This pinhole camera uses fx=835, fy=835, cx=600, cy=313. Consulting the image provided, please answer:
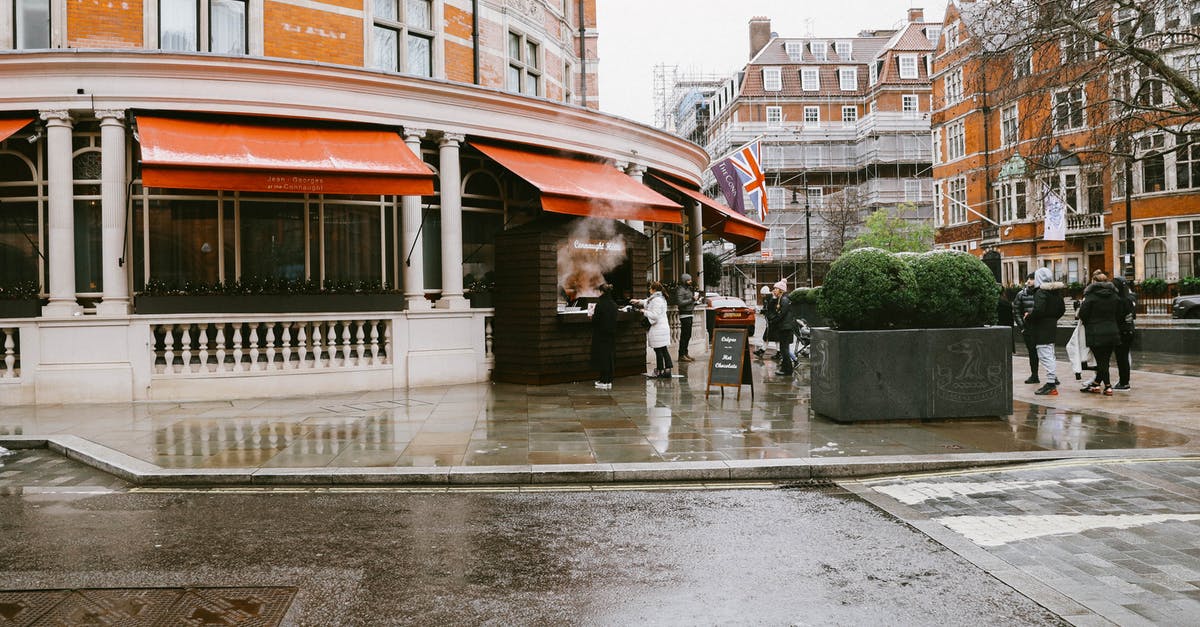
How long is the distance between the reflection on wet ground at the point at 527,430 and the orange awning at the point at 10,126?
3763 mm

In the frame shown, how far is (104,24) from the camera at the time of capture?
12.9 m

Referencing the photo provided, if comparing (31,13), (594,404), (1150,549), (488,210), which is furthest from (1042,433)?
(31,13)

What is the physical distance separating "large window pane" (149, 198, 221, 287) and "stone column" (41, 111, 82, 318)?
1186 mm

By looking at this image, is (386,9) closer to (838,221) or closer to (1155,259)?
(1155,259)

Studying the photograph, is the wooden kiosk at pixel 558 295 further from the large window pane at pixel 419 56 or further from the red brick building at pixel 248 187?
the large window pane at pixel 419 56

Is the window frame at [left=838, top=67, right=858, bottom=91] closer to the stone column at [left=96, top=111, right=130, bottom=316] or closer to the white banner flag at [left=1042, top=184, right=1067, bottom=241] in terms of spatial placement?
the white banner flag at [left=1042, top=184, right=1067, bottom=241]

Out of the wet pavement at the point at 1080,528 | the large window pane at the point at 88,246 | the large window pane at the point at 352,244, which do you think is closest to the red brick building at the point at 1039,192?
the large window pane at the point at 352,244

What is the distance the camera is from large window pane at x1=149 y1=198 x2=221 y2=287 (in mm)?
12977

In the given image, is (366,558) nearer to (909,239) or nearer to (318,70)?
(318,70)

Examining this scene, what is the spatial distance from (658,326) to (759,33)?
6280cm

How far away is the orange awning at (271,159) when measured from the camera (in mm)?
11141

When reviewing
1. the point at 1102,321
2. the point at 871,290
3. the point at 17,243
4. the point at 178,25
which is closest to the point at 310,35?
the point at 178,25

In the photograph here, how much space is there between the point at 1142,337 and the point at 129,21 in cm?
2220

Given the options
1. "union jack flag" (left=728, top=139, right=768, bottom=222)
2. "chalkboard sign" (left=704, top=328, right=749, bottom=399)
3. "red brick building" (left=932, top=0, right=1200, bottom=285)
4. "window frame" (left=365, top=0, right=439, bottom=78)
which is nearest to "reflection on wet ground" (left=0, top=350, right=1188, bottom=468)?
"chalkboard sign" (left=704, top=328, right=749, bottom=399)
